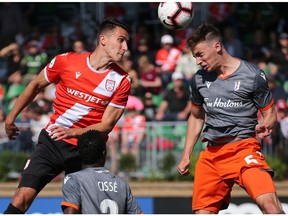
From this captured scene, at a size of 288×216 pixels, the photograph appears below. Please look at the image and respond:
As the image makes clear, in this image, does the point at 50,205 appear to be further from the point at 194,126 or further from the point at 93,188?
the point at 93,188

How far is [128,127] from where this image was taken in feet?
48.1

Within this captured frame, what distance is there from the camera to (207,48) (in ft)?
27.1

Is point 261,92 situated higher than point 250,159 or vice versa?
point 261,92

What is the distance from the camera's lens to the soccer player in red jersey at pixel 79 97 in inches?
336

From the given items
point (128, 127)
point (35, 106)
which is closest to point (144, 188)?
point (128, 127)

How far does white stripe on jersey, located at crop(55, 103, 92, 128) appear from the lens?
8578 mm

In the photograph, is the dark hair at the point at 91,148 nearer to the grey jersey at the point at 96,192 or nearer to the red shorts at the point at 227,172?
the grey jersey at the point at 96,192

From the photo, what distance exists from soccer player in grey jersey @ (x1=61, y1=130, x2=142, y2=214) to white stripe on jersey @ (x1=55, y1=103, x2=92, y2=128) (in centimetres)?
177

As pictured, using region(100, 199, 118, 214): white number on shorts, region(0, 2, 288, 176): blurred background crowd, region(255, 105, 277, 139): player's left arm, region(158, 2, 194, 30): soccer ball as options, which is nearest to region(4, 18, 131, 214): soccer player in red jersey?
region(158, 2, 194, 30): soccer ball

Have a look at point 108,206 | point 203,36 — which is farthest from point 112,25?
point 108,206

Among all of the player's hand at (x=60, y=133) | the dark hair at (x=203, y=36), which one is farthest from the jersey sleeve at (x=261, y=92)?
the player's hand at (x=60, y=133)

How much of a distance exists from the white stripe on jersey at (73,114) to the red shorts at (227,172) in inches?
Answer: 51.9

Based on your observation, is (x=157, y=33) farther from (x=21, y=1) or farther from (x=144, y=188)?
(x=144, y=188)

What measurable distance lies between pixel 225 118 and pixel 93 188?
2.11 metres
